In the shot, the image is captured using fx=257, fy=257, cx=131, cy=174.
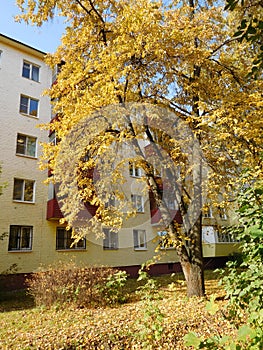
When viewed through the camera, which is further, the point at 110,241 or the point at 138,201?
the point at 138,201

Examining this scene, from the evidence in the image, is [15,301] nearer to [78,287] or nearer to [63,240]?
[78,287]

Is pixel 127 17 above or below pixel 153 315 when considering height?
above

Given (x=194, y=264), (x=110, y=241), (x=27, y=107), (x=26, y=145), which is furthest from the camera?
(x=110, y=241)

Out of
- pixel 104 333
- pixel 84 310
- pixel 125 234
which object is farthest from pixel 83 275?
pixel 125 234

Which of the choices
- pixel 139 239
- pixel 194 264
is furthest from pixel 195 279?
pixel 139 239

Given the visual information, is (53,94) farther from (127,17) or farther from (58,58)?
(127,17)

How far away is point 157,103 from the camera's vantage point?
365 inches

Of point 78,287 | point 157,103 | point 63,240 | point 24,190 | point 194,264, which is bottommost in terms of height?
point 78,287

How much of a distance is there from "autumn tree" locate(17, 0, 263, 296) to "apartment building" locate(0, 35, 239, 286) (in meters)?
4.54

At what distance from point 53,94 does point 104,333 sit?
755 cm

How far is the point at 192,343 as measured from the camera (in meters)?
1.92

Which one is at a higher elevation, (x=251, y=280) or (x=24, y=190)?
(x=24, y=190)

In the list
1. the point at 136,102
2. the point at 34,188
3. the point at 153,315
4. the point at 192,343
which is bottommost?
the point at 153,315

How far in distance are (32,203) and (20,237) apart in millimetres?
2046
